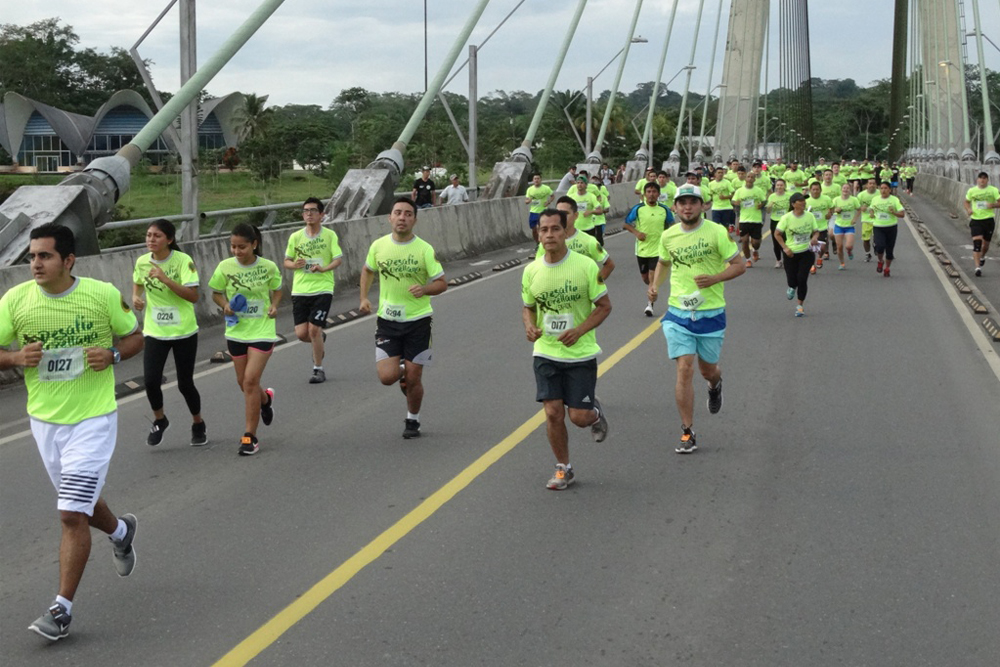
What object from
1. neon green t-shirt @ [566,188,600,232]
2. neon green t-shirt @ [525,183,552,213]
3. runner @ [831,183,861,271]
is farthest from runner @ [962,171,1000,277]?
Answer: neon green t-shirt @ [525,183,552,213]

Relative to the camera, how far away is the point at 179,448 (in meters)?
10.2

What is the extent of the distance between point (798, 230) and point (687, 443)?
980cm

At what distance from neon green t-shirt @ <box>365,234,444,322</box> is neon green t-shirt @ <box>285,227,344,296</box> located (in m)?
2.66

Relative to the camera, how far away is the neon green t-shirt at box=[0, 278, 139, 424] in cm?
633

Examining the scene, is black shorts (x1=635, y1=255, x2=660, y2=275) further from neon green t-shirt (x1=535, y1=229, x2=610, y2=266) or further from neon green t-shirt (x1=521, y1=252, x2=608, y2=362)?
neon green t-shirt (x1=521, y1=252, x2=608, y2=362)

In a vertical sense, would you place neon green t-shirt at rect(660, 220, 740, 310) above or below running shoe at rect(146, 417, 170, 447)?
above

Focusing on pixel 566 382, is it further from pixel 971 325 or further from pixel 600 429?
pixel 971 325

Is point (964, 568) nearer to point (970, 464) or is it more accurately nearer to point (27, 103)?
point (970, 464)

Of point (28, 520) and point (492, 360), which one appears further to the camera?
point (492, 360)

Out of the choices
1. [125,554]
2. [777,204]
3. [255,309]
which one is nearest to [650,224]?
[777,204]

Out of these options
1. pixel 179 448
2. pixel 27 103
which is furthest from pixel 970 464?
pixel 27 103

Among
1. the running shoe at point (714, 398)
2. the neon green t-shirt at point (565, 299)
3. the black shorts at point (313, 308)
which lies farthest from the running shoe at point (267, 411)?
the running shoe at point (714, 398)

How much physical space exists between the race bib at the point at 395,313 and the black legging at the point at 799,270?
28.7 ft

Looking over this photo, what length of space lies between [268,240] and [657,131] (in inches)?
4422
